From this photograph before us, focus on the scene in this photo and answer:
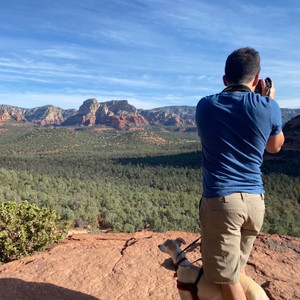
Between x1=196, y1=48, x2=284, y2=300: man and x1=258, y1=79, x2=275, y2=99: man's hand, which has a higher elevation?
x1=258, y1=79, x2=275, y2=99: man's hand

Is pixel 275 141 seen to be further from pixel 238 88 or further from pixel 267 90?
pixel 238 88

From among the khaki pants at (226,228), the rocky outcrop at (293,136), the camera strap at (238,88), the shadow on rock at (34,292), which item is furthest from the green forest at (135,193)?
the camera strap at (238,88)

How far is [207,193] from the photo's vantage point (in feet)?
7.91

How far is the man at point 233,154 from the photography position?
7.49ft

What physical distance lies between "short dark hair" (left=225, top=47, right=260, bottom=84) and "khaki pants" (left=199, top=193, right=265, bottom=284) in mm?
819

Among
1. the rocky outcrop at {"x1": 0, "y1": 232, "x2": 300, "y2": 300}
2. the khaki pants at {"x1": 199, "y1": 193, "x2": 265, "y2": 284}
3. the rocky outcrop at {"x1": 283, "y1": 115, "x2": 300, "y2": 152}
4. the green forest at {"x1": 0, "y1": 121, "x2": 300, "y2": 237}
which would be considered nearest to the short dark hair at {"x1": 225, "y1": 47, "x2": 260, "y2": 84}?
the khaki pants at {"x1": 199, "y1": 193, "x2": 265, "y2": 284}

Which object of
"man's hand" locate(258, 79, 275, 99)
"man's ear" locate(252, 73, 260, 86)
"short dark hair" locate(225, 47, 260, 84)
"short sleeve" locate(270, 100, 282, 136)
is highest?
"short dark hair" locate(225, 47, 260, 84)

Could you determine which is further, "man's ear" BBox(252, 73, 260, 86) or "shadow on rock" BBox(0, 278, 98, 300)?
"shadow on rock" BBox(0, 278, 98, 300)

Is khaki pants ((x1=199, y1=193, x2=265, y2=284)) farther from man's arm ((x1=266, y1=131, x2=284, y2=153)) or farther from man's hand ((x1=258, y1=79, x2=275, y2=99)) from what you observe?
man's hand ((x1=258, y1=79, x2=275, y2=99))

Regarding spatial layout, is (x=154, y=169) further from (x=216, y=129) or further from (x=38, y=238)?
(x=216, y=129)

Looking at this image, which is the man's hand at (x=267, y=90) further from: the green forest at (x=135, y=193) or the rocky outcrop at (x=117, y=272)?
the green forest at (x=135, y=193)

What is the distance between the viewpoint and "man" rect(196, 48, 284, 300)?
2283 millimetres

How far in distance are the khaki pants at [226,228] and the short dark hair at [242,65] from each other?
82cm

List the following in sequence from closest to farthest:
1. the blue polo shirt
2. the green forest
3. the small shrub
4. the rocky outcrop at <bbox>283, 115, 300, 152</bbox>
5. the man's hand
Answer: the blue polo shirt < the man's hand < the small shrub < the green forest < the rocky outcrop at <bbox>283, 115, 300, 152</bbox>
